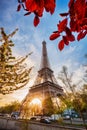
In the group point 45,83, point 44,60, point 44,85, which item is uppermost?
point 44,60

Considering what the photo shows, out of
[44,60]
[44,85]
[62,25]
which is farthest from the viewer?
[44,60]

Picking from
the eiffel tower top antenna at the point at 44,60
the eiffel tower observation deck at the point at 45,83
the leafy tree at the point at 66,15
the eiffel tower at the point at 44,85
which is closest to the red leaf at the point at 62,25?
the leafy tree at the point at 66,15

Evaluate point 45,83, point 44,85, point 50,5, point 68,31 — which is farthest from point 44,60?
point 50,5

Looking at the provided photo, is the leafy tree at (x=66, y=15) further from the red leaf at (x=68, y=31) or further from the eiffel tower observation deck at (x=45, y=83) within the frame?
the eiffel tower observation deck at (x=45, y=83)

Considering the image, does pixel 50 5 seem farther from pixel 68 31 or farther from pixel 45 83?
pixel 45 83

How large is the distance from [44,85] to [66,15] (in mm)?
51481

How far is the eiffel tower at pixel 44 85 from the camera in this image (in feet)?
166

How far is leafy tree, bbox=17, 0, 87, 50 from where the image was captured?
49.1 inches

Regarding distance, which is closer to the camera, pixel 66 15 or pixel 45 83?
pixel 66 15

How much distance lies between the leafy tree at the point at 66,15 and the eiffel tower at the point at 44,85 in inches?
1754

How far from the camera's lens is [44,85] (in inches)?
2064

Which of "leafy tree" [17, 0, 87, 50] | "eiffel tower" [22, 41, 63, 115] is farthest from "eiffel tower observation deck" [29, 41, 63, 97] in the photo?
"leafy tree" [17, 0, 87, 50]

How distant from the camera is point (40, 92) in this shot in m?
51.8

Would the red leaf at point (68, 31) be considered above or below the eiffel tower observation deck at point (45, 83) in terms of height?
below
